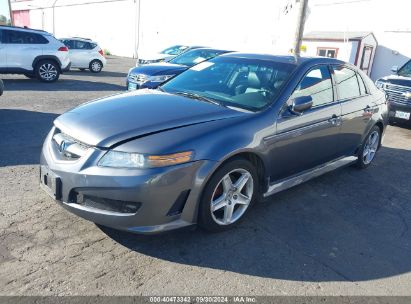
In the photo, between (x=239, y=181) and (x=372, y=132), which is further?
(x=372, y=132)

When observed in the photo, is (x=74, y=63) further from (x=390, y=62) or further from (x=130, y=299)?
(x=130, y=299)

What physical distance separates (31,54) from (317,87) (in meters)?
10.7

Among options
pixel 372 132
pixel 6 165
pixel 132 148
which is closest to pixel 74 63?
pixel 6 165

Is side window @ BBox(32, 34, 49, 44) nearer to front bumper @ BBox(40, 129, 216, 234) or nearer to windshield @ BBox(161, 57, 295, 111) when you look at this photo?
windshield @ BBox(161, 57, 295, 111)

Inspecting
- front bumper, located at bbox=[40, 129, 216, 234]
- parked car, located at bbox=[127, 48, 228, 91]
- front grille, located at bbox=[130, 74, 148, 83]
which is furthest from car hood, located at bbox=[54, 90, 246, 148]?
front grille, located at bbox=[130, 74, 148, 83]

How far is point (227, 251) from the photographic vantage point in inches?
129

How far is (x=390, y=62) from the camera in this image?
1866cm

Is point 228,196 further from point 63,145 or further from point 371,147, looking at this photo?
point 371,147

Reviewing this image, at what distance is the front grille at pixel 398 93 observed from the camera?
9.30m

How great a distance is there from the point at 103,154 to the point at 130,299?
1.08 m

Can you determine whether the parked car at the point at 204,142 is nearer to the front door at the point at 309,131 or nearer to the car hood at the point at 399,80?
the front door at the point at 309,131

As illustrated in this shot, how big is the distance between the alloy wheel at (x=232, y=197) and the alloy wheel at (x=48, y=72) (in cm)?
1099

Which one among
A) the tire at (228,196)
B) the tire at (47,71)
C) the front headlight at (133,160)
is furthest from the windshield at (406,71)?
the tire at (47,71)

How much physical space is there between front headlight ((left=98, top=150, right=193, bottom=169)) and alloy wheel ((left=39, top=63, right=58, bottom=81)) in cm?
1100
